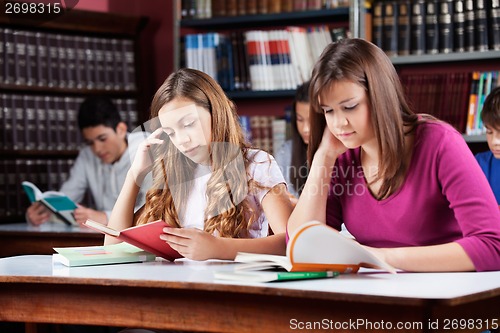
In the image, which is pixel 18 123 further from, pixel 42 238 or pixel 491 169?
pixel 491 169

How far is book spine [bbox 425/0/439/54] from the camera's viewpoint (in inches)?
157

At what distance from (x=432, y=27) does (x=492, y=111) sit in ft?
3.17

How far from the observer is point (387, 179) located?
1.89 metres

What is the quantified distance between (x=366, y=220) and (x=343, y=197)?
0.10 m

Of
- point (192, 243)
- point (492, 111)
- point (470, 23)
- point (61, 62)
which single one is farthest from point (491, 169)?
point (61, 62)

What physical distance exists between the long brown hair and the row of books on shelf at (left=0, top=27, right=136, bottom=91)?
2.85m

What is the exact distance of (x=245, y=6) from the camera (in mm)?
4453

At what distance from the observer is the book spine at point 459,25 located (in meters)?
3.95

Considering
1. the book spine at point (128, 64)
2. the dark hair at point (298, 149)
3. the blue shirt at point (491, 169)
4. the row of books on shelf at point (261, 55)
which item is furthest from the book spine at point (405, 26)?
the book spine at point (128, 64)

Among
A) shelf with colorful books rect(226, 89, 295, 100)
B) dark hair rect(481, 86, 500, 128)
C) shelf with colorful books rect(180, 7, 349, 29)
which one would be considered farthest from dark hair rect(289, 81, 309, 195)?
dark hair rect(481, 86, 500, 128)

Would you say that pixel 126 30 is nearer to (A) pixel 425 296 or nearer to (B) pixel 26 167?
(B) pixel 26 167

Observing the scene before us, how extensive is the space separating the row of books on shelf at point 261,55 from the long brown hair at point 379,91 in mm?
2409

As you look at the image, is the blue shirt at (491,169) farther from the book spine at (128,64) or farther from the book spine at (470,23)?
the book spine at (128,64)

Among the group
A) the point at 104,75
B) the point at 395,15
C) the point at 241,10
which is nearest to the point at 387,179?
the point at 395,15
